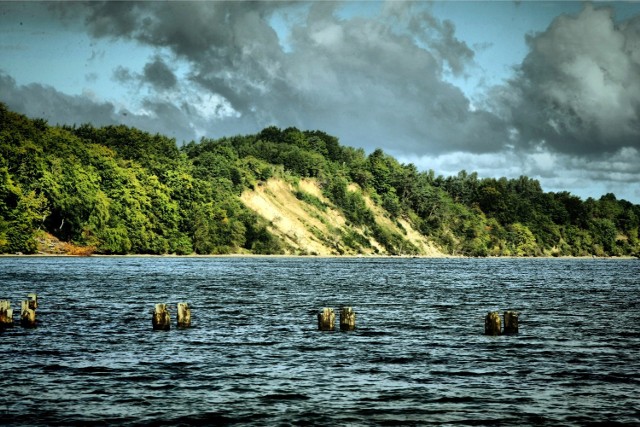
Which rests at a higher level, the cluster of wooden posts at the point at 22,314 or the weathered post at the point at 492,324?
the cluster of wooden posts at the point at 22,314

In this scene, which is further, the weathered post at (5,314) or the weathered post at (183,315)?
the weathered post at (183,315)

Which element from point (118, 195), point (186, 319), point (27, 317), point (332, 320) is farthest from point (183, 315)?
point (118, 195)

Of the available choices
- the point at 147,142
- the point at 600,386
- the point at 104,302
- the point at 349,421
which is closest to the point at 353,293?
the point at 104,302

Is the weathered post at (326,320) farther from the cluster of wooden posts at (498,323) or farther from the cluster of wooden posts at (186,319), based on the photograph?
the cluster of wooden posts at (498,323)

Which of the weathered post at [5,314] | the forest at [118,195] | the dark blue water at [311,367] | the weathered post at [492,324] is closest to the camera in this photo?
the dark blue water at [311,367]

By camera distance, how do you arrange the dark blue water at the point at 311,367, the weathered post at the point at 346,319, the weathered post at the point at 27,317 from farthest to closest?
the weathered post at the point at 346,319, the weathered post at the point at 27,317, the dark blue water at the point at 311,367

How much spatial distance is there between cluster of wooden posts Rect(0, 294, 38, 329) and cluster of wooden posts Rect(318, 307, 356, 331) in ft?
46.5

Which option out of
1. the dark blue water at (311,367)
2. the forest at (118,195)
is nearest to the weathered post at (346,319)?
the dark blue water at (311,367)

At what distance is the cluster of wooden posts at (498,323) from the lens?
130ft

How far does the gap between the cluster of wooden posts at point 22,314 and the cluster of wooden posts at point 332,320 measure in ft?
46.5

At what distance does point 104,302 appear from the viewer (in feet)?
182

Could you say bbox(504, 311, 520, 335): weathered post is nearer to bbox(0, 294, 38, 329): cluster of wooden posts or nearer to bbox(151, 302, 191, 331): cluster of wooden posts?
bbox(151, 302, 191, 331): cluster of wooden posts

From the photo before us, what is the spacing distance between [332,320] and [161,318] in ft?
27.2

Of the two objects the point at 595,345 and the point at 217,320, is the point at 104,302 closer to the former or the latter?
the point at 217,320
